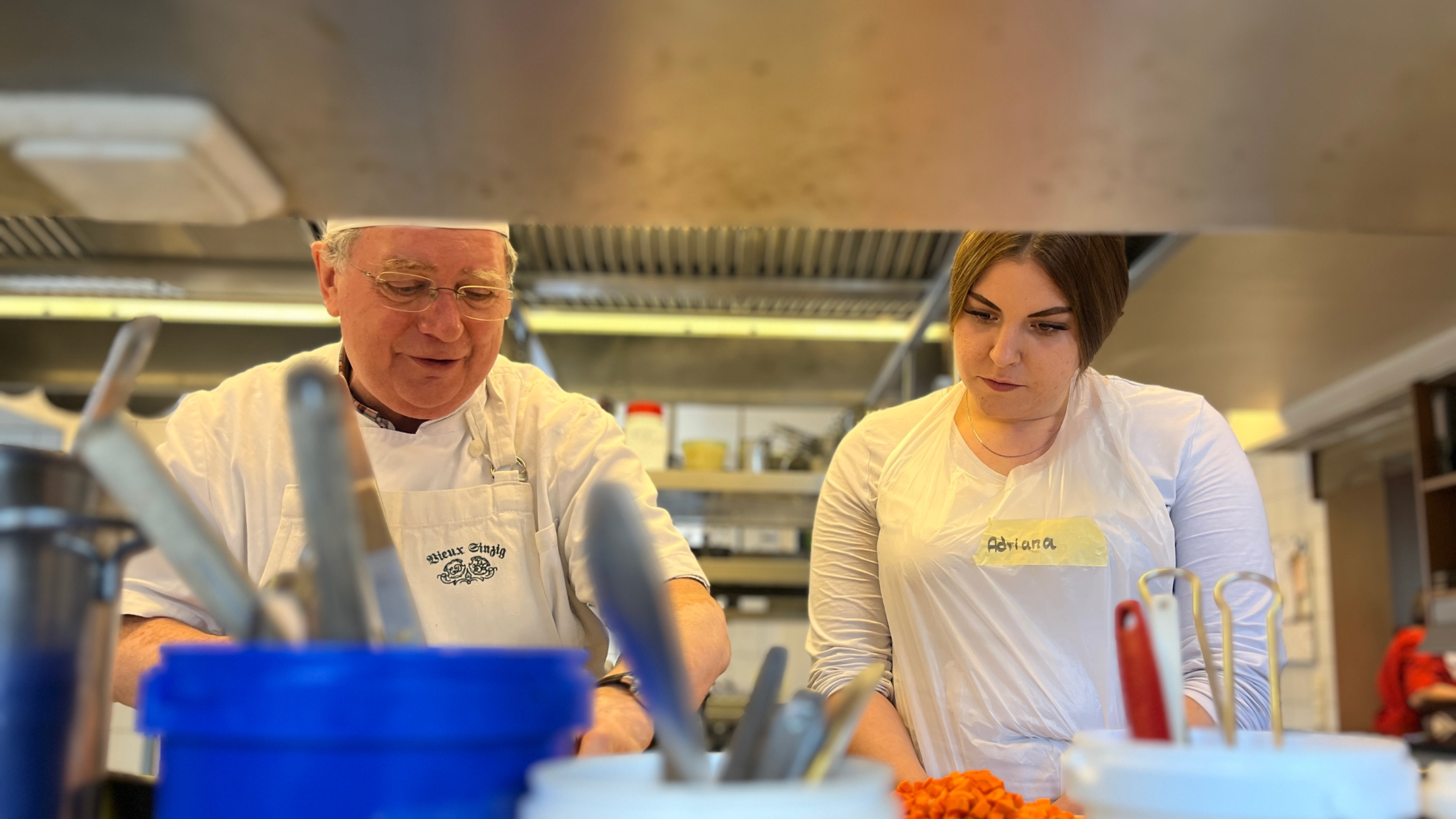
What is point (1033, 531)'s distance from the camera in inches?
58.7

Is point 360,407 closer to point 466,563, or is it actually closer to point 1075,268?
point 466,563

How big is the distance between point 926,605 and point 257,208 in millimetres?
1091

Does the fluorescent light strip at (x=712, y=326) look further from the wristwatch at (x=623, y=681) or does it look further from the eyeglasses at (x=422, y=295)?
the wristwatch at (x=623, y=681)

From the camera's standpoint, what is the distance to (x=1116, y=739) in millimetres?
555

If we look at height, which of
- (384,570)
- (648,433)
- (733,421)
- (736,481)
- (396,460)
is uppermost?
(733,421)

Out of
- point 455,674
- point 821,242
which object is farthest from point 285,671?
point 821,242

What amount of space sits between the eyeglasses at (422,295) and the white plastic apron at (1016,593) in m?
0.59

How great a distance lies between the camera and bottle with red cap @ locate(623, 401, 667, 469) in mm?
3379

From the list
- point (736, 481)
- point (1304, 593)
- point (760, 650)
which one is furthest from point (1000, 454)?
point (1304, 593)

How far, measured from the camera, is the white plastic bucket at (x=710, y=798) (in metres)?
0.41

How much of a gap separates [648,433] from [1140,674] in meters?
2.88

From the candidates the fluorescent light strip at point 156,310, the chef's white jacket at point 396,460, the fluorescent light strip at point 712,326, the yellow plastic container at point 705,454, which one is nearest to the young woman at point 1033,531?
the chef's white jacket at point 396,460

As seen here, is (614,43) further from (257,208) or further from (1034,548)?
(1034,548)

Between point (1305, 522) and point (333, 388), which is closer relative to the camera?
point (333, 388)
